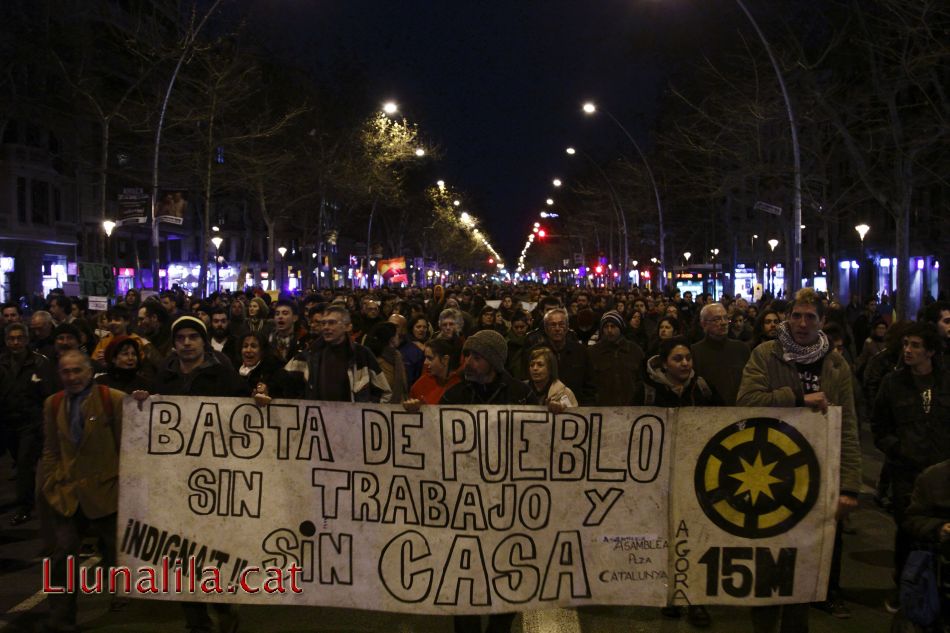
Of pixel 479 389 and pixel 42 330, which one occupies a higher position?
pixel 42 330

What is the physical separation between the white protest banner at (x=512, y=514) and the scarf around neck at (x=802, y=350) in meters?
0.39

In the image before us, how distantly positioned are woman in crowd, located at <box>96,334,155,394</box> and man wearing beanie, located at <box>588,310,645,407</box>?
168 inches

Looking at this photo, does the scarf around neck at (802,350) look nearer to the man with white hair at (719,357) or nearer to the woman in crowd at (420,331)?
the man with white hair at (719,357)

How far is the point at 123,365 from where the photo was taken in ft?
21.9

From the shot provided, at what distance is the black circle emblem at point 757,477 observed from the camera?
531 cm

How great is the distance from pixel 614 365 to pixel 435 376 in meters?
2.30

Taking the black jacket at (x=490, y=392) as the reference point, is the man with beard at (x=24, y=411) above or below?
below

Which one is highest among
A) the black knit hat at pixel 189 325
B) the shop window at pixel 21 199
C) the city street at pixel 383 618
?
the shop window at pixel 21 199

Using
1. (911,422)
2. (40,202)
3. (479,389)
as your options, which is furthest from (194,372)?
(40,202)

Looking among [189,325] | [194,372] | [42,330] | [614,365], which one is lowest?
[614,365]

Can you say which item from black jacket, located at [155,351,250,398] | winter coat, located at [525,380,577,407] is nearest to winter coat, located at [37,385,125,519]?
black jacket, located at [155,351,250,398]

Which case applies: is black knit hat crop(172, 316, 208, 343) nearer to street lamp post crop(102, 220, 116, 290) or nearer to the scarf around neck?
the scarf around neck

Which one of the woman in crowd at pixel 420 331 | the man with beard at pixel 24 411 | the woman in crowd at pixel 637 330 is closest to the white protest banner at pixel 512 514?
the man with beard at pixel 24 411

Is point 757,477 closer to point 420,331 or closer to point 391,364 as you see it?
point 391,364
